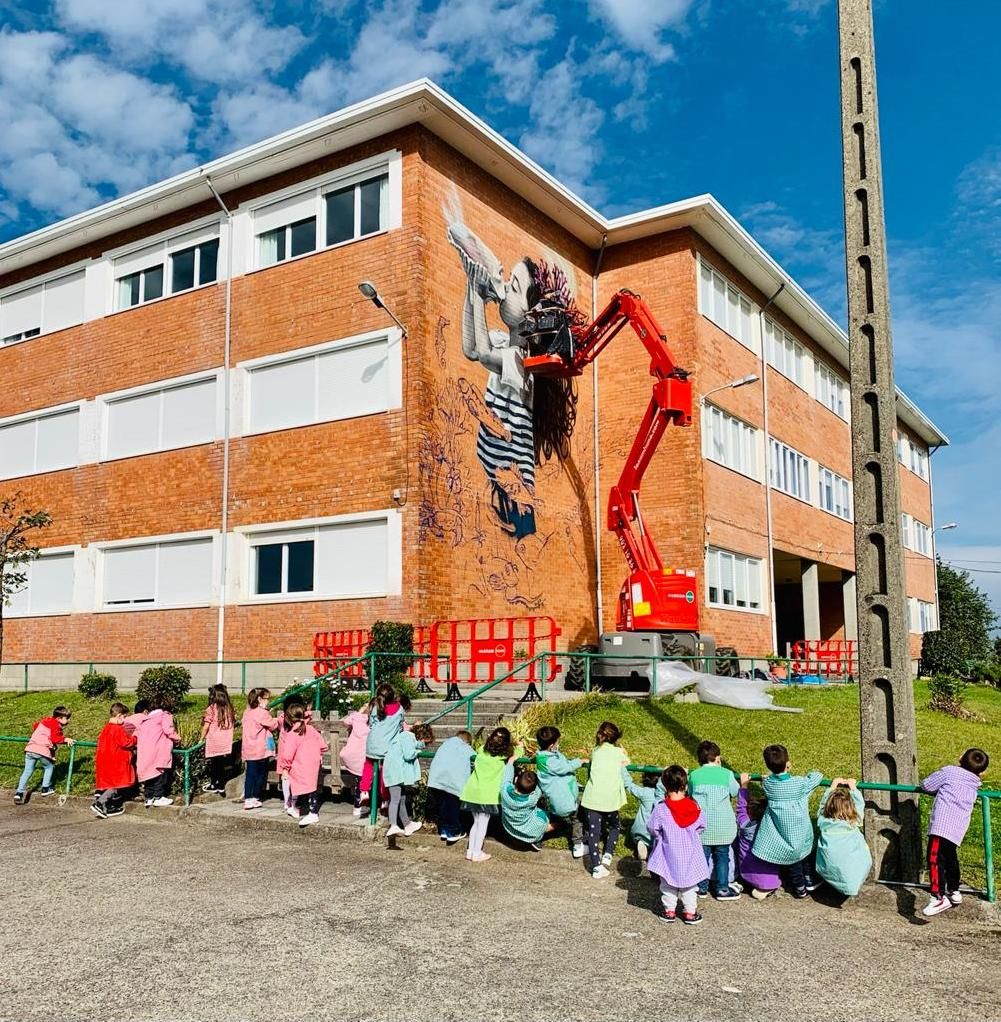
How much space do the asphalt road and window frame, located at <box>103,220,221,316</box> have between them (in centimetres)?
1533

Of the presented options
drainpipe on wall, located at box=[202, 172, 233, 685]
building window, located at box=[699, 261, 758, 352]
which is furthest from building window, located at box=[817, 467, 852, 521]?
drainpipe on wall, located at box=[202, 172, 233, 685]

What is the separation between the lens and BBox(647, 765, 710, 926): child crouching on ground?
7.67m

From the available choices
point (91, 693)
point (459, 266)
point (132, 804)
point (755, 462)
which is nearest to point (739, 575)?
point (755, 462)

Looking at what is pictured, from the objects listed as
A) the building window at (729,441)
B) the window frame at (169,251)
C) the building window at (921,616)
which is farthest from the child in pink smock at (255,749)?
the building window at (921,616)

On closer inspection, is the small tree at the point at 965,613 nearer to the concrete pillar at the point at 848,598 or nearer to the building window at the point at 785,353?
the concrete pillar at the point at 848,598

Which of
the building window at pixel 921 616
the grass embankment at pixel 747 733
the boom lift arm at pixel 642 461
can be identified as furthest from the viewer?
the building window at pixel 921 616

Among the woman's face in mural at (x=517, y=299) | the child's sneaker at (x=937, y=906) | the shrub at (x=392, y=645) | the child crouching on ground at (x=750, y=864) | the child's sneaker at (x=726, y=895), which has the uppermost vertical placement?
the woman's face in mural at (x=517, y=299)

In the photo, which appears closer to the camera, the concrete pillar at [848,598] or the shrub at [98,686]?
the shrub at [98,686]

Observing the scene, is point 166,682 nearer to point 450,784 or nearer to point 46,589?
point 46,589

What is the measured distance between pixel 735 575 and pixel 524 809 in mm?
16170

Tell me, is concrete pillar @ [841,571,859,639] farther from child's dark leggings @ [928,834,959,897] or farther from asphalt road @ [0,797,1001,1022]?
child's dark leggings @ [928,834,959,897]

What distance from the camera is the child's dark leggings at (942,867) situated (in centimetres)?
774

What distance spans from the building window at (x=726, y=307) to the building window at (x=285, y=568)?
1084cm

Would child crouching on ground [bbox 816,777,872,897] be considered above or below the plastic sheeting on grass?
below
